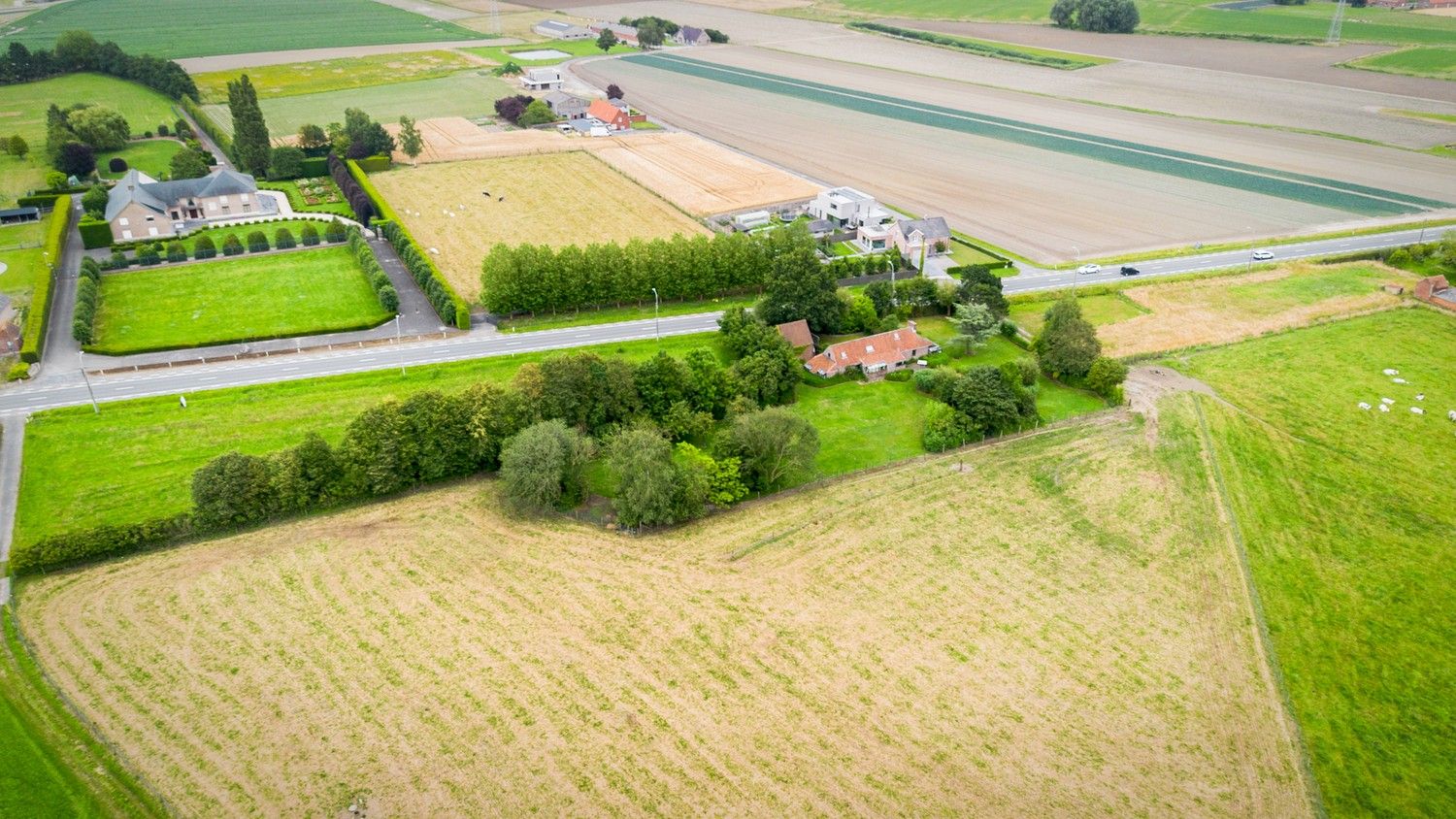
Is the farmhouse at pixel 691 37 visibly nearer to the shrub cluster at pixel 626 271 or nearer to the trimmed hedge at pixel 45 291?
the trimmed hedge at pixel 45 291

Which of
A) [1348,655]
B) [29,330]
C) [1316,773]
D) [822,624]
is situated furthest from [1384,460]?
[29,330]

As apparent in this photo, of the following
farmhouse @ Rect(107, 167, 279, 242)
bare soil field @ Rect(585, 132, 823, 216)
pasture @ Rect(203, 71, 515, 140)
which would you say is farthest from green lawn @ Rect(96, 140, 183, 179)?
bare soil field @ Rect(585, 132, 823, 216)

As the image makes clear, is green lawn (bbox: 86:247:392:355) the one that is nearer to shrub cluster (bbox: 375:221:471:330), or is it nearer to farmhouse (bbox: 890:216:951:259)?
shrub cluster (bbox: 375:221:471:330)

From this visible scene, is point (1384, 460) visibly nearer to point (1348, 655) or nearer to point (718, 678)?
point (1348, 655)

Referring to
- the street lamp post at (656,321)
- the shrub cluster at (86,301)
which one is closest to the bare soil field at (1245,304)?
the street lamp post at (656,321)

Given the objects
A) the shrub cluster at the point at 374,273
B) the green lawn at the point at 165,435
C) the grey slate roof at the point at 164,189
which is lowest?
the green lawn at the point at 165,435

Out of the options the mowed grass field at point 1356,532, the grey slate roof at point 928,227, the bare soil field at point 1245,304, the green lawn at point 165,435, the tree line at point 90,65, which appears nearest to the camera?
the mowed grass field at point 1356,532

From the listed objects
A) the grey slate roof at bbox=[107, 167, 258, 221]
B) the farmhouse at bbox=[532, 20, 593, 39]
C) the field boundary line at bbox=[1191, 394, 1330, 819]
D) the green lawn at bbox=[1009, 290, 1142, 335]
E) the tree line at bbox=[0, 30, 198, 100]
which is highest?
the farmhouse at bbox=[532, 20, 593, 39]

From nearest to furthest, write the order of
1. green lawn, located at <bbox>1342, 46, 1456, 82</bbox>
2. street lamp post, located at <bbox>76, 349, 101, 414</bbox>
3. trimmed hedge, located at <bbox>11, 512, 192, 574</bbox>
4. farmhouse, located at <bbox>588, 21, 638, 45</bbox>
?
trimmed hedge, located at <bbox>11, 512, 192, 574</bbox>
street lamp post, located at <bbox>76, 349, 101, 414</bbox>
green lawn, located at <bbox>1342, 46, 1456, 82</bbox>
farmhouse, located at <bbox>588, 21, 638, 45</bbox>
